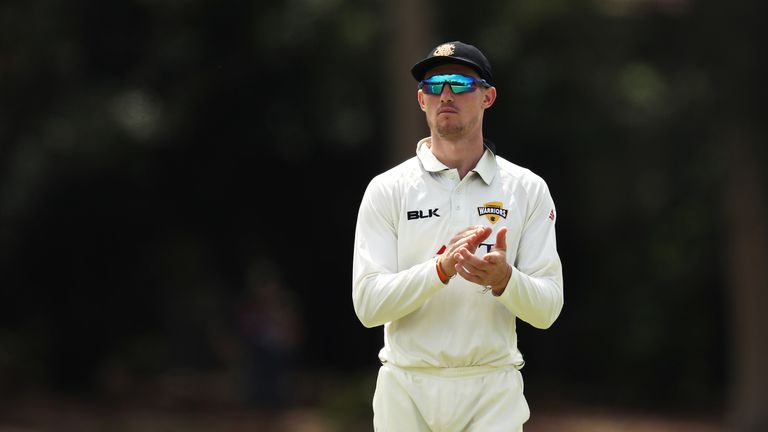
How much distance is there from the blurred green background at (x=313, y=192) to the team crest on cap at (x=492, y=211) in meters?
10.1

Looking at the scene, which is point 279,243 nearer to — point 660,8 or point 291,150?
point 291,150

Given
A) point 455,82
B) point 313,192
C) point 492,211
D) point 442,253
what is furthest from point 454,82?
point 313,192

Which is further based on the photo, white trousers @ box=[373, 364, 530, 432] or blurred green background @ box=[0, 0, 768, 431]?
blurred green background @ box=[0, 0, 768, 431]

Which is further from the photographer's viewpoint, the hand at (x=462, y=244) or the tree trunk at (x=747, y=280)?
the tree trunk at (x=747, y=280)

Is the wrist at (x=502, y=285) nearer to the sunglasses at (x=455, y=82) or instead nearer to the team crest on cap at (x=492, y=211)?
the team crest on cap at (x=492, y=211)

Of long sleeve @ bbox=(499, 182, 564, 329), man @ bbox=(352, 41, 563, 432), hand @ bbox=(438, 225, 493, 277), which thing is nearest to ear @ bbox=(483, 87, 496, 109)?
man @ bbox=(352, 41, 563, 432)

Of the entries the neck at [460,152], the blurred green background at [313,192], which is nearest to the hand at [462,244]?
the neck at [460,152]

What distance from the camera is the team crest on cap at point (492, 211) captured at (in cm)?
462

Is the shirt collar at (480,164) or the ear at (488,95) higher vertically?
the ear at (488,95)

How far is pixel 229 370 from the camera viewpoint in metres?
22.1

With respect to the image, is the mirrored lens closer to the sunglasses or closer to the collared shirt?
the sunglasses

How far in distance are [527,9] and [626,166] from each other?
276 centimetres

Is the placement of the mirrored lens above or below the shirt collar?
above

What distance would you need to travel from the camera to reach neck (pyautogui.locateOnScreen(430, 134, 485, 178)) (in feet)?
15.4
